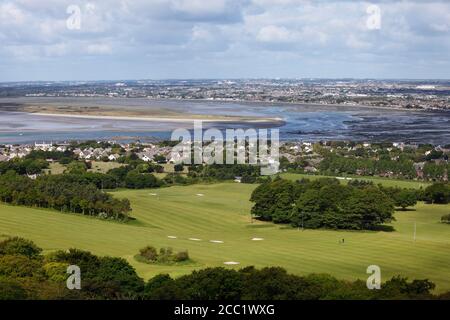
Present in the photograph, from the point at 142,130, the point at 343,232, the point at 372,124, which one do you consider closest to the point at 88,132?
the point at 142,130

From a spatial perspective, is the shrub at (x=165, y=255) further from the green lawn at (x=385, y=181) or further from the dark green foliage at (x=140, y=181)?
the green lawn at (x=385, y=181)

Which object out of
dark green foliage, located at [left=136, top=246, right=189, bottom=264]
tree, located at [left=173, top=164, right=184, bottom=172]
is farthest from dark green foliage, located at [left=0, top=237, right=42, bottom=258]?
tree, located at [left=173, top=164, right=184, bottom=172]

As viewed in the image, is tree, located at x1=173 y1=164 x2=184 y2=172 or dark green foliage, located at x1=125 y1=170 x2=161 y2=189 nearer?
dark green foliage, located at x1=125 y1=170 x2=161 y2=189

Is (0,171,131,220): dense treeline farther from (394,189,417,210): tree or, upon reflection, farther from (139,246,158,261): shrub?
(394,189,417,210): tree

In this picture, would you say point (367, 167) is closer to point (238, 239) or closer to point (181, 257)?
point (238, 239)

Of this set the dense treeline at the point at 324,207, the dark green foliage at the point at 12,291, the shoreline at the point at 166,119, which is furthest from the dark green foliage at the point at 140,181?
the shoreline at the point at 166,119

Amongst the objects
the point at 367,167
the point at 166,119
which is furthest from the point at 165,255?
the point at 166,119
